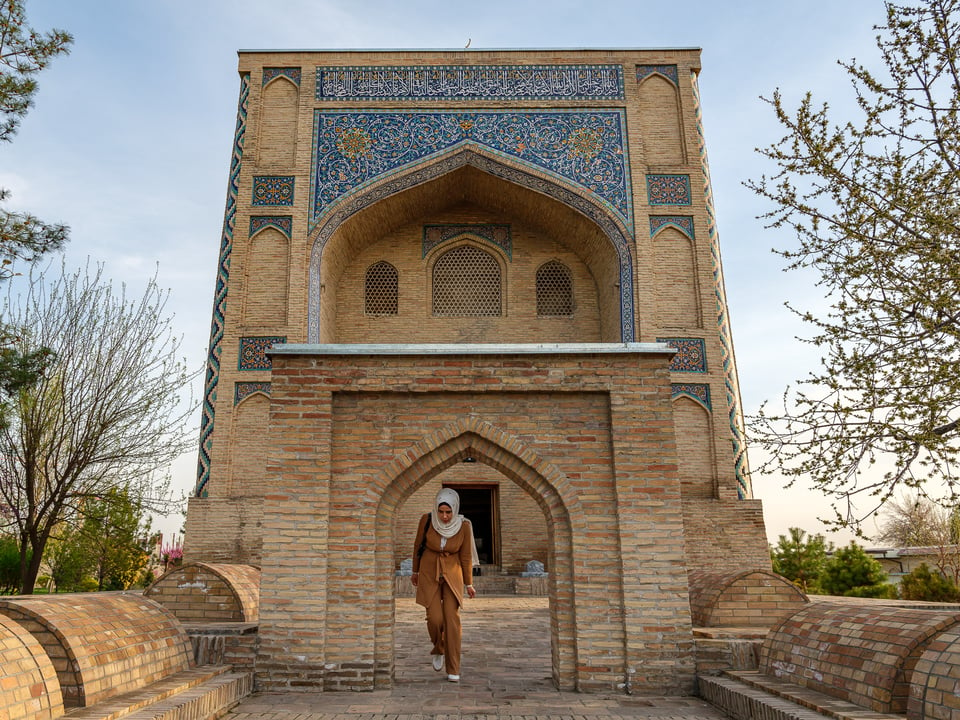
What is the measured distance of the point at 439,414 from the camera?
5.27 meters

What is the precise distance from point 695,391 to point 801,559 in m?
4.58

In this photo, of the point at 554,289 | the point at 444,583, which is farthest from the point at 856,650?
the point at 554,289

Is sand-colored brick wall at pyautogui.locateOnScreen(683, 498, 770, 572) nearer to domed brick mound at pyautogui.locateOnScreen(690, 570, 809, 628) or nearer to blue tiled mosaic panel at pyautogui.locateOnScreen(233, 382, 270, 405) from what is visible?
domed brick mound at pyautogui.locateOnScreen(690, 570, 809, 628)

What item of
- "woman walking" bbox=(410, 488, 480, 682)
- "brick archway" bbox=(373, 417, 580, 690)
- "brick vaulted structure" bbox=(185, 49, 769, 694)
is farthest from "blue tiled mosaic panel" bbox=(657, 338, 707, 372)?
"woman walking" bbox=(410, 488, 480, 682)

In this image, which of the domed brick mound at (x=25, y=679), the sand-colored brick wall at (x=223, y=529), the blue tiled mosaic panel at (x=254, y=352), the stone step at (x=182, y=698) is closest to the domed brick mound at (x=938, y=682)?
the stone step at (x=182, y=698)

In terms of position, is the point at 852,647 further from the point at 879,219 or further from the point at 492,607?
the point at 492,607

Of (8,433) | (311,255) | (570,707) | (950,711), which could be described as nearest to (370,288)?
(311,255)

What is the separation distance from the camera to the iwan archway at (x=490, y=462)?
16.0ft

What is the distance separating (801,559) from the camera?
14055mm

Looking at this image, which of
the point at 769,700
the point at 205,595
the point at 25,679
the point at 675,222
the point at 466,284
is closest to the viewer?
the point at 25,679

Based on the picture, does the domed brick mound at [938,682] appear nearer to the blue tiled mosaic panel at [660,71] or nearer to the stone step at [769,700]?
the stone step at [769,700]

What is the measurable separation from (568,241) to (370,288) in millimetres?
3567

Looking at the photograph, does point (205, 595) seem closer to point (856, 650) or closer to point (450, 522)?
point (450, 522)

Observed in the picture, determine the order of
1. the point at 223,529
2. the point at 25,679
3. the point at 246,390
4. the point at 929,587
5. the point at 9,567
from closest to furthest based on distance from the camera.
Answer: the point at 25,679 < the point at 929,587 < the point at 223,529 < the point at 246,390 < the point at 9,567
